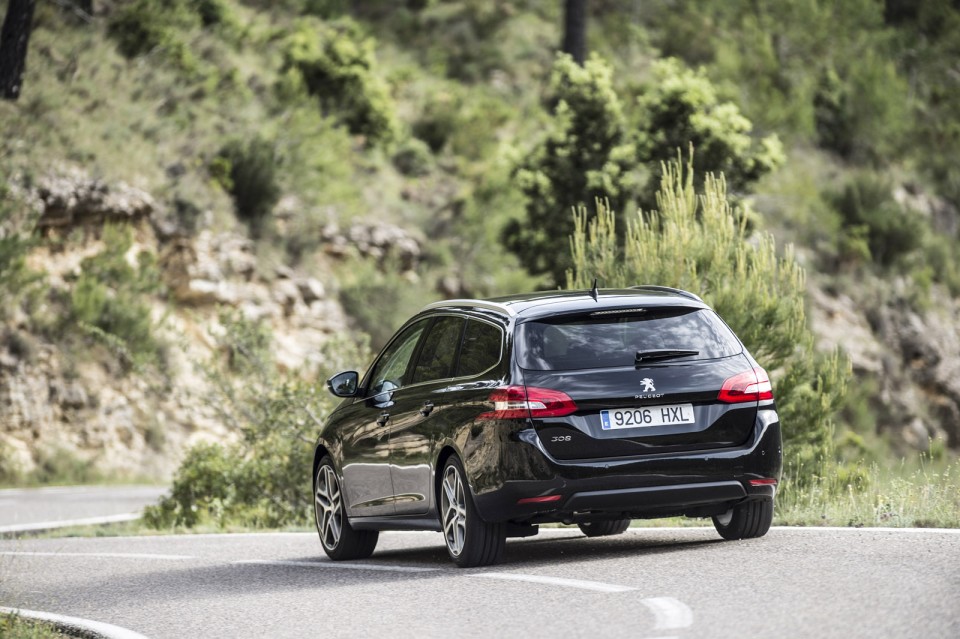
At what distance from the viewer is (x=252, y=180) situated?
33.9 metres

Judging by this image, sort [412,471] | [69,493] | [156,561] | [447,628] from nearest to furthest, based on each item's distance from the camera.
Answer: [447,628] → [412,471] → [156,561] → [69,493]

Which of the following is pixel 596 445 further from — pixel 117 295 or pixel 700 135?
pixel 117 295

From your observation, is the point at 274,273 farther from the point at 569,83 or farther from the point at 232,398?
the point at 232,398

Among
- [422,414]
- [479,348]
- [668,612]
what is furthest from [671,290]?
[668,612]

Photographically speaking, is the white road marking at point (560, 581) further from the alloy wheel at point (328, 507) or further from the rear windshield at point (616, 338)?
the alloy wheel at point (328, 507)

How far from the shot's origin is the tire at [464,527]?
9320mm

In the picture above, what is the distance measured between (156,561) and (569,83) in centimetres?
1910

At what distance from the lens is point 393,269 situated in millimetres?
35875

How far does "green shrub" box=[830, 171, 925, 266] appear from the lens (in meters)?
43.1

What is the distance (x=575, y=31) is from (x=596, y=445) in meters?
27.4

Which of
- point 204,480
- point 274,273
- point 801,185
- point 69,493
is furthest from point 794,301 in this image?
point 801,185

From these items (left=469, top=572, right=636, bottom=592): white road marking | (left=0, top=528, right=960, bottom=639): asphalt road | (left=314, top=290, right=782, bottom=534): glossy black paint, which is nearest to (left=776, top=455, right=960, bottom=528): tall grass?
(left=0, top=528, right=960, bottom=639): asphalt road

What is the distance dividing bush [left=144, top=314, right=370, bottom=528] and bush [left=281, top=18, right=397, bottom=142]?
2085 cm

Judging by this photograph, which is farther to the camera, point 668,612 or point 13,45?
point 13,45
